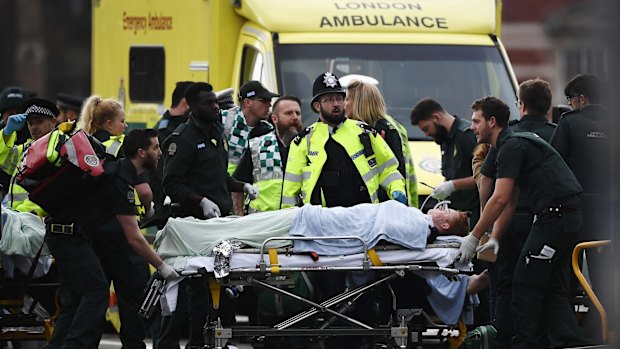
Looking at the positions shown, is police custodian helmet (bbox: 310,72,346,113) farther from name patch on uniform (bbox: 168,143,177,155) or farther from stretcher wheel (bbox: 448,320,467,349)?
stretcher wheel (bbox: 448,320,467,349)

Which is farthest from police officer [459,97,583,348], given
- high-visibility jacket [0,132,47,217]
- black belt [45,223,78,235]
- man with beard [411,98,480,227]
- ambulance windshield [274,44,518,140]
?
high-visibility jacket [0,132,47,217]

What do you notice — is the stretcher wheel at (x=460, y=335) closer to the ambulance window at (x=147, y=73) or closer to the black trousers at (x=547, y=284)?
the black trousers at (x=547, y=284)

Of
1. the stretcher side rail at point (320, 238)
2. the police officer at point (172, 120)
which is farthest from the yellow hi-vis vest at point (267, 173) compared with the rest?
the stretcher side rail at point (320, 238)

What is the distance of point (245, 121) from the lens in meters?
9.17

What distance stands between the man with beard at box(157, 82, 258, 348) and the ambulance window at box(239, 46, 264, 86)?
109 inches

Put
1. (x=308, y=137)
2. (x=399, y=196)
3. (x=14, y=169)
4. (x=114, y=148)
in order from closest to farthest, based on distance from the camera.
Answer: (x=399, y=196) < (x=308, y=137) < (x=114, y=148) < (x=14, y=169)

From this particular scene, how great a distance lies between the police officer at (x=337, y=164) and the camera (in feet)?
24.0

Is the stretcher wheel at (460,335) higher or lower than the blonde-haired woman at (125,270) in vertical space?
lower

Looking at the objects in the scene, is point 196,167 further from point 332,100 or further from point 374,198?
point 374,198

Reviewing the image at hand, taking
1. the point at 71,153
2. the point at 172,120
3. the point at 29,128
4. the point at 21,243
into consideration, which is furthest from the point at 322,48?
the point at 71,153

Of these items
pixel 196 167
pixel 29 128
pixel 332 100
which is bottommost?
pixel 196 167

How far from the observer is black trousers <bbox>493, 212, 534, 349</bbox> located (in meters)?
7.69

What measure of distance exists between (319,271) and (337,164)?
3.35ft

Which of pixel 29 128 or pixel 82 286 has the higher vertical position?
pixel 29 128
